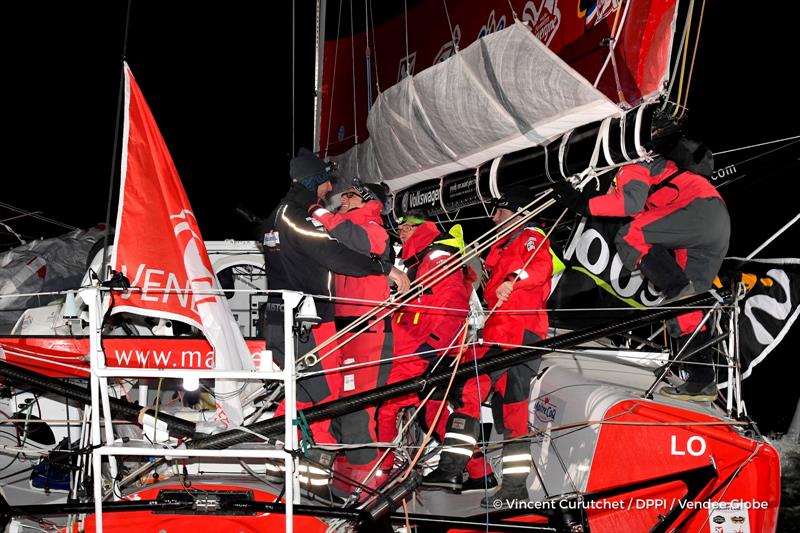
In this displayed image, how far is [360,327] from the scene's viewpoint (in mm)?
3775

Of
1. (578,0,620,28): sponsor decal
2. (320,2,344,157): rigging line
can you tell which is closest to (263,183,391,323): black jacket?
(578,0,620,28): sponsor decal

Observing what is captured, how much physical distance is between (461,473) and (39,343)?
2183 millimetres

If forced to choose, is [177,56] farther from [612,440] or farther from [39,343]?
[612,440]

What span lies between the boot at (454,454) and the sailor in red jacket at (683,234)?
935 millimetres

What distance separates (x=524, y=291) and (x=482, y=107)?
0.92 metres

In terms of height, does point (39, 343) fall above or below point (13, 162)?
below

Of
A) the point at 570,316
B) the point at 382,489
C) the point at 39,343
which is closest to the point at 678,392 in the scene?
the point at 570,316

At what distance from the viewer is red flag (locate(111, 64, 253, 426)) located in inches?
107

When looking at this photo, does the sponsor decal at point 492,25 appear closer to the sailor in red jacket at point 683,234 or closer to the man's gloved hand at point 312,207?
the sailor in red jacket at point 683,234

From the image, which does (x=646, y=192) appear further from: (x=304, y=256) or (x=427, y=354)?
(x=304, y=256)

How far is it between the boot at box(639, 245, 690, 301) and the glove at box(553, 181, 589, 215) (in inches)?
20.1

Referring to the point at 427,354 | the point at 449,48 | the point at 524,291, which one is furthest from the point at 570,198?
the point at 449,48

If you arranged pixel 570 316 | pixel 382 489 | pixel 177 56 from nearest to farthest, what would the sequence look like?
1. pixel 382 489
2. pixel 570 316
3. pixel 177 56

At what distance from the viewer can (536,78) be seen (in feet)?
10.3
